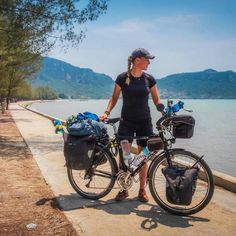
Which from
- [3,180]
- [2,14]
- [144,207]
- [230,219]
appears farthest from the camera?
[2,14]

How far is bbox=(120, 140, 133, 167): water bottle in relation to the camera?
17.0 ft

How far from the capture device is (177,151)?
15.9ft

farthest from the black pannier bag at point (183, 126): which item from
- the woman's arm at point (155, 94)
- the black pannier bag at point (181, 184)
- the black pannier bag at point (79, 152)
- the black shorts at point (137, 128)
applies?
the black pannier bag at point (79, 152)

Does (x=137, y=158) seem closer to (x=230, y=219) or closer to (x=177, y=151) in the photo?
(x=177, y=151)

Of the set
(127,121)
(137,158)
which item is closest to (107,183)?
(137,158)

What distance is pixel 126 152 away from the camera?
17.0ft

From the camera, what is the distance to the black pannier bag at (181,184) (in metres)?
4.58

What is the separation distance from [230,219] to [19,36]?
33.7ft

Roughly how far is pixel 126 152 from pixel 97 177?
0.70 metres

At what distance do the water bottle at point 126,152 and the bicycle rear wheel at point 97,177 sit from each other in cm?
20

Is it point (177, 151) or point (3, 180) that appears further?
point (3, 180)

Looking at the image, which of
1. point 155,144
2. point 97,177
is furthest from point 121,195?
point 155,144

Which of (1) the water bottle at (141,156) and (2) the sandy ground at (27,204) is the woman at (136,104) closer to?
(1) the water bottle at (141,156)

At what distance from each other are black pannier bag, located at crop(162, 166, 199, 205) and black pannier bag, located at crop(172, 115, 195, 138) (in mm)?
473
